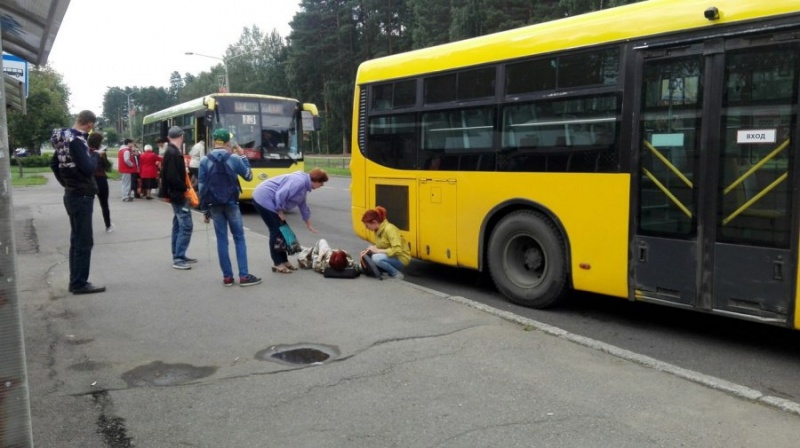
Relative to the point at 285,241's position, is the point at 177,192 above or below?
above

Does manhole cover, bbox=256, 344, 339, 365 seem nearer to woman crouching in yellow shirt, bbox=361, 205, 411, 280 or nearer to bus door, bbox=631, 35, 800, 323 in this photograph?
woman crouching in yellow shirt, bbox=361, 205, 411, 280

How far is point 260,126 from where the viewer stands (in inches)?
651

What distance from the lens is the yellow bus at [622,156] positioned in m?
4.75

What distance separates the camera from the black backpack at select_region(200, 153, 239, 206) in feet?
24.0

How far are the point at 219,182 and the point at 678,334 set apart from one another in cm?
521

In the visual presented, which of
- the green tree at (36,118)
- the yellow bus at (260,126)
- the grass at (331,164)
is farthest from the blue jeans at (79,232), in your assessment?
the grass at (331,164)

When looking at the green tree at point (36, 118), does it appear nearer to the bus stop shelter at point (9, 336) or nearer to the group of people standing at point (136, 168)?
the group of people standing at point (136, 168)

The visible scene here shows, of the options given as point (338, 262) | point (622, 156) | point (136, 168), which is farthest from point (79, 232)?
point (136, 168)

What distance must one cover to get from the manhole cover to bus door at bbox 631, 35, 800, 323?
9.17 ft

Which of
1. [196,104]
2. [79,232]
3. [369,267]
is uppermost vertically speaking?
[196,104]

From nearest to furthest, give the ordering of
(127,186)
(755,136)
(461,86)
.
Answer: (755,136) < (461,86) < (127,186)

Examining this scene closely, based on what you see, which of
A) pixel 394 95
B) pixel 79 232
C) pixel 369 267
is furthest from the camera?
pixel 394 95

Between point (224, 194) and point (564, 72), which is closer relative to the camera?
point (564, 72)

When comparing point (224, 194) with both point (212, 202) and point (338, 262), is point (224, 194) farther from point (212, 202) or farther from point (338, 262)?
point (338, 262)
